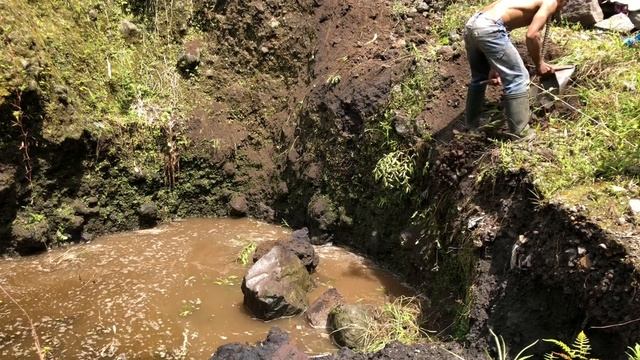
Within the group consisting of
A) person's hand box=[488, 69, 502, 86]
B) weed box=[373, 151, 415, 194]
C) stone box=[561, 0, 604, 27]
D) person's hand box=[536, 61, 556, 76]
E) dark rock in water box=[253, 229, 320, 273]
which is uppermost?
stone box=[561, 0, 604, 27]

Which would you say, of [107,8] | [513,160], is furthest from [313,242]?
[107,8]

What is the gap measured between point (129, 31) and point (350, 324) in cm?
514

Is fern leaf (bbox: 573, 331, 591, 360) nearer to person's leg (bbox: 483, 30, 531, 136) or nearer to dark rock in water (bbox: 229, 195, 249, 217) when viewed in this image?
person's leg (bbox: 483, 30, 531, 136)

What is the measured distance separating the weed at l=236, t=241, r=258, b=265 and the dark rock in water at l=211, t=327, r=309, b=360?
6.87 feet

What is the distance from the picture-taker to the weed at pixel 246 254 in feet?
19.5

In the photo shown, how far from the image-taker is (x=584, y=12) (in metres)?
6.09

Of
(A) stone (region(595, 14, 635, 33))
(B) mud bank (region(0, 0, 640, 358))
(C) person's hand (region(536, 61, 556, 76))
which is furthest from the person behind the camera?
(A) stone (region(595, 14, 635, 33))

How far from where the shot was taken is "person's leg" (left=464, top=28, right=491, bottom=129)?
4.98 m

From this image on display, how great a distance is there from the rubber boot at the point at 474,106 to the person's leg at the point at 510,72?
0.44 m

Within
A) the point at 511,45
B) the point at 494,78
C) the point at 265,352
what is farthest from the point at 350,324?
the point at 511,45

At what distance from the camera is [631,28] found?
5.95 m

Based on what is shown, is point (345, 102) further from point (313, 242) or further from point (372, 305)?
point (372, 305)

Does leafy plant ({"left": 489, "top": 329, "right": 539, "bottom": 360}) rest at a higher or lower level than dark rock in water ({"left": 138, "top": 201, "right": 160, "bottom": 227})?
lower

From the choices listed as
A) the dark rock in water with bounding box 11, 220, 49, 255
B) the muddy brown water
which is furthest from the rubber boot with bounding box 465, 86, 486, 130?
the dark rock in water with bounding box 11, 220, 49, 255
